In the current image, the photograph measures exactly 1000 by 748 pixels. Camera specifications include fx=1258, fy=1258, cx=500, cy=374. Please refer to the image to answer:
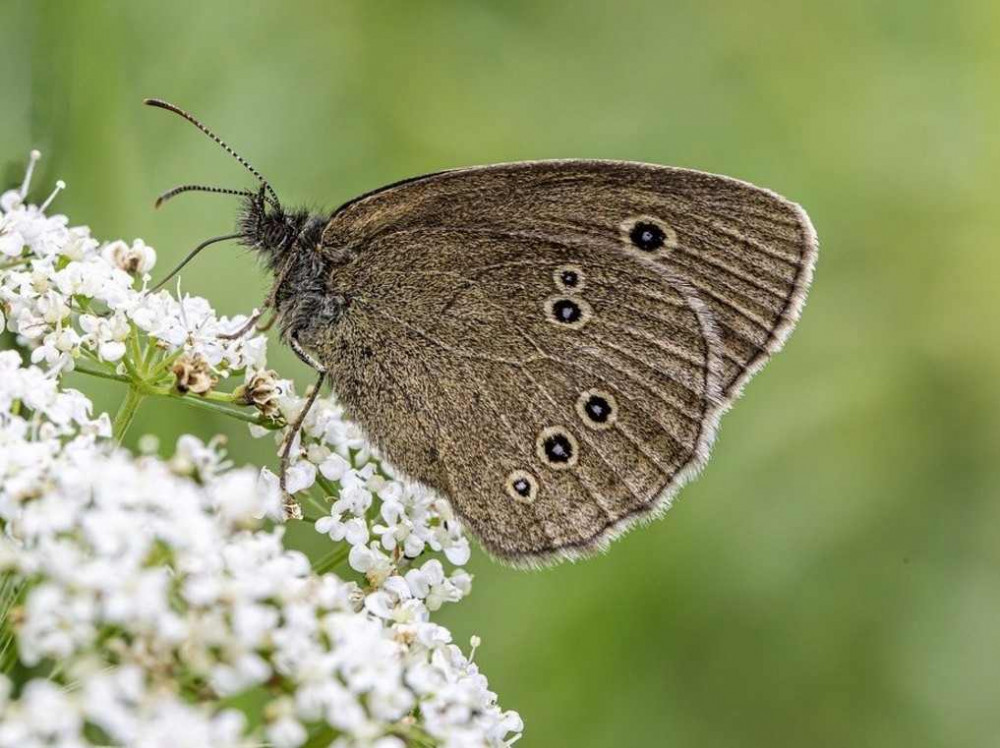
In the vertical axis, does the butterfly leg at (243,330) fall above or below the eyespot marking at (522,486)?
above

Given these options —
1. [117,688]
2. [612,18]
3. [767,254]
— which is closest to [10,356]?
[117,688]

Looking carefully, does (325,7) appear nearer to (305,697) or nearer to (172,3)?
(172,3)

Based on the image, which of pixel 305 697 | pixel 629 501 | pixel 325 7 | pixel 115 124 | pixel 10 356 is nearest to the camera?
pixel 305 697

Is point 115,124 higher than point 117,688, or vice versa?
point 115,124

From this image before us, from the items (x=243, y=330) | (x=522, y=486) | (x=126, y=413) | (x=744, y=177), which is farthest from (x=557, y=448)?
(x=744, y=177)

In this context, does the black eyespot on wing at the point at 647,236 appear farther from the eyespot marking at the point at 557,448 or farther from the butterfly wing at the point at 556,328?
the eyespot marking at the point at 557,448

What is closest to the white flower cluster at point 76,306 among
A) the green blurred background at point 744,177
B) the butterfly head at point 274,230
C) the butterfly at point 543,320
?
the green blurred background at point 744,177

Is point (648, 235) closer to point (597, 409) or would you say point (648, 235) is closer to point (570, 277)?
point (570, 277)
